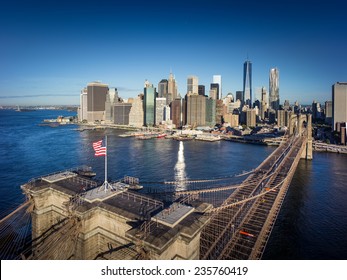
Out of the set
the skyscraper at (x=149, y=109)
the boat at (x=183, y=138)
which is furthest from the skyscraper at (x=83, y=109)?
the boat at (x=183, y=138)

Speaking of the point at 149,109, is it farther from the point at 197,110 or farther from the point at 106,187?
the point at 106,187

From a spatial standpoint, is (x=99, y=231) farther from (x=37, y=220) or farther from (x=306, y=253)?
(x=306, y=253)

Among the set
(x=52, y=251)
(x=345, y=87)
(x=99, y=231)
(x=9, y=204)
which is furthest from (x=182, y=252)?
(x=345, y=87)

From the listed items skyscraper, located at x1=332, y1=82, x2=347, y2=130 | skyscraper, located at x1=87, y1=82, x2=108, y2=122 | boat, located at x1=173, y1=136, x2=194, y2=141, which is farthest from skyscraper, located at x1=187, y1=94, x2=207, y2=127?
skyscraper, located at x1=87, y1=82, x2=108, y2=122

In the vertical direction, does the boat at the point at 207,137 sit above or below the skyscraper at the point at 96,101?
below

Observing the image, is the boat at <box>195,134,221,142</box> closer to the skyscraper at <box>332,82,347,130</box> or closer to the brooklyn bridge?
the skyscraper at <box>332,82,347,130</box>

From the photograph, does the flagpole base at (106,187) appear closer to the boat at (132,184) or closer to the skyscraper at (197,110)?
the boat at (132,184)
